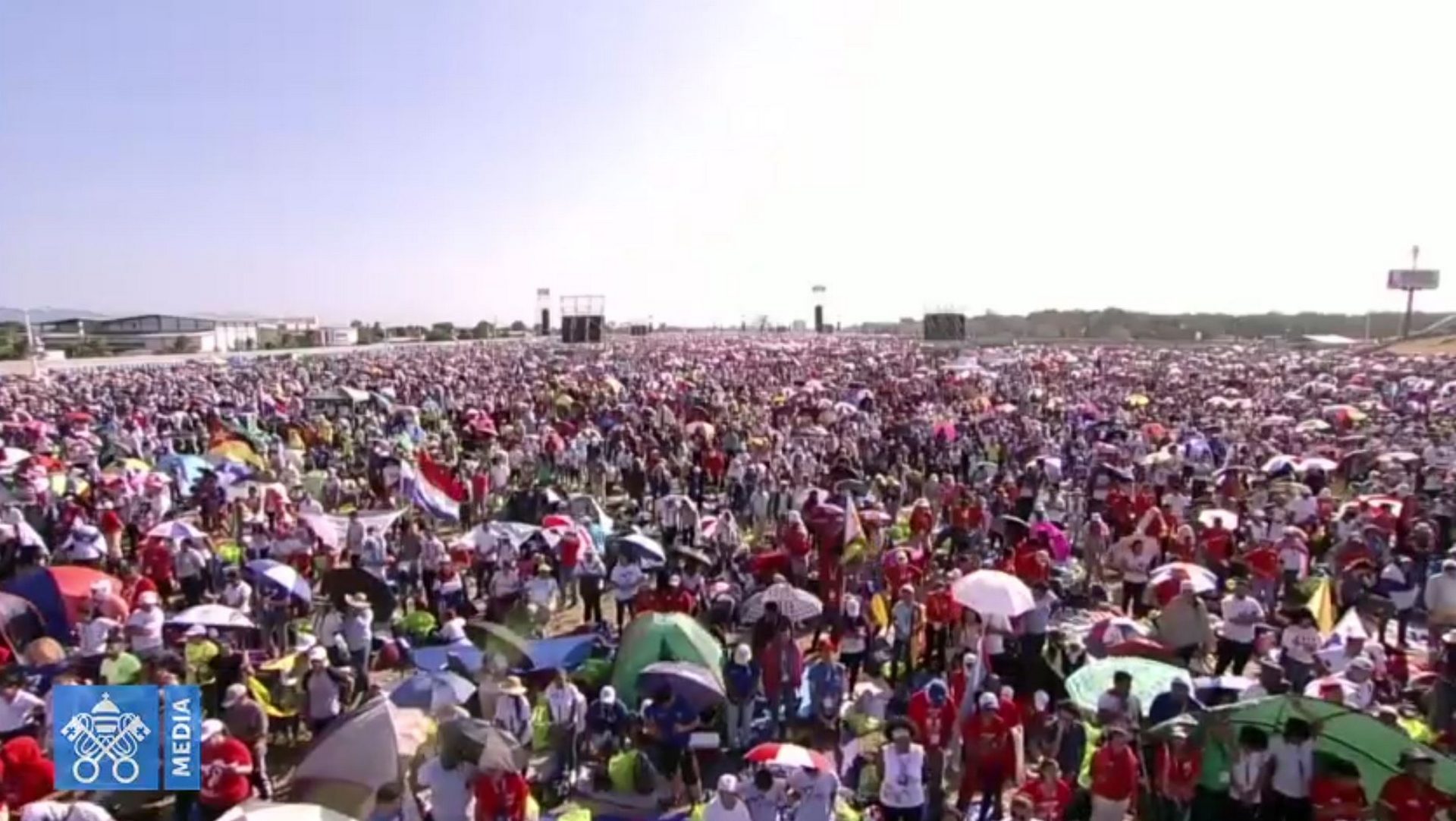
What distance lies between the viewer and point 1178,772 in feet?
20.8

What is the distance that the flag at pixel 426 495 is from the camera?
15422mm

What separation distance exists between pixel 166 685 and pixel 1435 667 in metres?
10.5

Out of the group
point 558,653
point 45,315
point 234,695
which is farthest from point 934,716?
point 45,315

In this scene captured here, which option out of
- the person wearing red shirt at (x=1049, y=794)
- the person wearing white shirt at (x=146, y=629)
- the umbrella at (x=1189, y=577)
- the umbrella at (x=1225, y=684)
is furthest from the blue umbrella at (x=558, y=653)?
the umbrella at (x=1189, y=577)

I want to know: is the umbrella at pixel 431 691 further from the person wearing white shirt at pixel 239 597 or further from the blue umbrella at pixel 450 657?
the person wearing white shirt at pixel 239 597

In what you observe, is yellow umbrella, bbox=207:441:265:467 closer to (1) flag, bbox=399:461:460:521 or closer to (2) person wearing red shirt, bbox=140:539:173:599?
(1) flag, bbox=399:461:460:521

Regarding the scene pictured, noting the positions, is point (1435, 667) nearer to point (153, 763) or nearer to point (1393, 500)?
point (1393, 500)

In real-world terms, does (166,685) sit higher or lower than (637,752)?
higher

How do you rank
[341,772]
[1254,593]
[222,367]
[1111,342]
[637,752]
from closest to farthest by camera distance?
[341,772], [637,752], [1254,593], [222,367], [1111,342]

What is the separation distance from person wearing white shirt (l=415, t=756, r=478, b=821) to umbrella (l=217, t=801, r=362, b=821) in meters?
A: 0.74

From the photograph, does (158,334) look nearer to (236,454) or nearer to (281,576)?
(236,454)

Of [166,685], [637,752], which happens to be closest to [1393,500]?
[637,752]

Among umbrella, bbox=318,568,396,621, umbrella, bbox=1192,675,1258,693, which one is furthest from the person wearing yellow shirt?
umbrella, bbox=1192,675,1258,693

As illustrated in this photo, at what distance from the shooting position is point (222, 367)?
158ft
